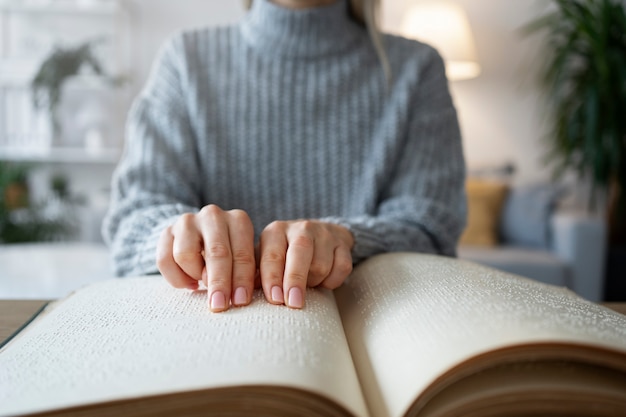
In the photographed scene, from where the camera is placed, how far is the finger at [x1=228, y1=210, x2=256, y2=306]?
0.44 meters

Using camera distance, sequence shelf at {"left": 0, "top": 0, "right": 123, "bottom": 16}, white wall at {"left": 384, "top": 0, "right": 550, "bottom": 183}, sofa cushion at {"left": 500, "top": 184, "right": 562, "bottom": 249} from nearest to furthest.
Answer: sofa cushion at {"left": 500, "top": 184, "right": 562, "bottom": 249}, shelf at {"left": 0, "top": 0, "right": 123, "bottom": 16}, white wall at {"left": 384, "top": 0, "right": 550, "bottom": 183}

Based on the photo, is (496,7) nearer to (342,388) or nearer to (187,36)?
(187,36)

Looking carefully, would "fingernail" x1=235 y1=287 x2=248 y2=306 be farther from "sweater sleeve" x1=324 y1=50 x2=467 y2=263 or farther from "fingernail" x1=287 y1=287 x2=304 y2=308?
"sweater sleeve" x1=324 y1=50 x2=467 y2=263

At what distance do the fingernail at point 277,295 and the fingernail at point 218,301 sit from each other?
37 millimetres

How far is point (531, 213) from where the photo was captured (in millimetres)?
2477

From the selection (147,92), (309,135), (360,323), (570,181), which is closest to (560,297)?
(360,323)

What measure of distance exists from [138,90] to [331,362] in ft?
10.2

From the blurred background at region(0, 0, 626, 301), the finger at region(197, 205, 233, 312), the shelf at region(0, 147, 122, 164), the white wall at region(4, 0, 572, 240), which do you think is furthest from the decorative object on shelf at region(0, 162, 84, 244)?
the finger at region(197, 205, 233, 312)

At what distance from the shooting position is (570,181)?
2857 millimetres

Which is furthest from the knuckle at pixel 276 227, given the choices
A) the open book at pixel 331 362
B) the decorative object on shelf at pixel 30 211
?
the decorative object on shelf at pixel 30 211

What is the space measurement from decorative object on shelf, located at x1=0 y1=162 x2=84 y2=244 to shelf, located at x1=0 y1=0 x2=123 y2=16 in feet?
2.65

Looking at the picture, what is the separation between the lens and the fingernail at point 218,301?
0.41 metres

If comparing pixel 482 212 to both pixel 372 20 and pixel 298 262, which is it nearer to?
pixel 372 20

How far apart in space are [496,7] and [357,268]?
287 centimetres
